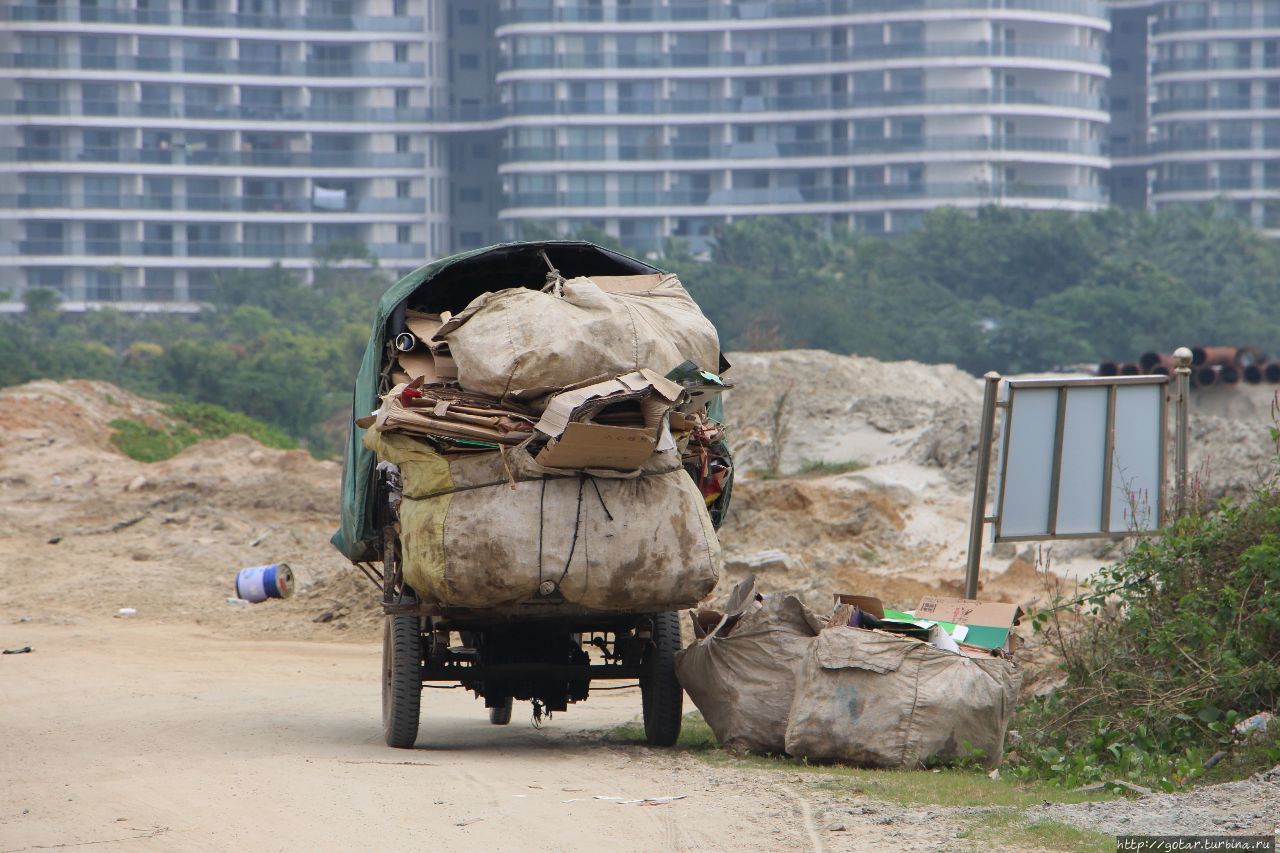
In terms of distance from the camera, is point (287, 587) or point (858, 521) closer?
point (287, 587)

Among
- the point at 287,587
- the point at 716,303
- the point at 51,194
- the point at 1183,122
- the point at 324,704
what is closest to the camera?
the point at 324,704

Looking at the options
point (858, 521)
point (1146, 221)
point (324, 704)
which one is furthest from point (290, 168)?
point (324, 704)

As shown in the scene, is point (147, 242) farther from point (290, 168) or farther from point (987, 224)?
point (987, 224)

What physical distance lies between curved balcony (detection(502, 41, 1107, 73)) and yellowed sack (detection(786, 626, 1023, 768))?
81.2 metres

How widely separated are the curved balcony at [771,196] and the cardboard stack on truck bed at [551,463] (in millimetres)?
78870

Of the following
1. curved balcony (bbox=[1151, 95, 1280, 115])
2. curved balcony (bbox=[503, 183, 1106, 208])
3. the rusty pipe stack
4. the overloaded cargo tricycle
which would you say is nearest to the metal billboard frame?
the overloaded cargo tricycle

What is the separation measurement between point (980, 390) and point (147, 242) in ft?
199

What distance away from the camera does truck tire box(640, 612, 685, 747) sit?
855 cm

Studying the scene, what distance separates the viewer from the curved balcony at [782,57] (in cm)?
8556

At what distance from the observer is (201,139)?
3393 inches

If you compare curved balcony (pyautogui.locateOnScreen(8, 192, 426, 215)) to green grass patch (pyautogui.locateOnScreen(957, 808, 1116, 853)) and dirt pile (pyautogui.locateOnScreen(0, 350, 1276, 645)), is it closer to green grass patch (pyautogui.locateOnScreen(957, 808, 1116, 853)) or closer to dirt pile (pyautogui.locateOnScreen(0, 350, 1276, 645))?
dirt pile (pyautogui.locateOnScreen(0, 350, 1276, 645))

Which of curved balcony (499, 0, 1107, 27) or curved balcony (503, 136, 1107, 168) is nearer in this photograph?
curved balcony (503, 136, 1107, 168)

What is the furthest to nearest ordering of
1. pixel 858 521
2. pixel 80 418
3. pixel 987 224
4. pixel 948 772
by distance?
pixel 987 224, pixel 80 418, pixel 858 521, pixel 948 772

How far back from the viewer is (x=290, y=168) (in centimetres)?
8675
